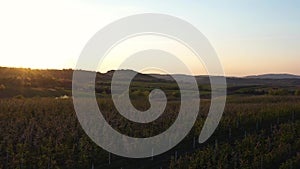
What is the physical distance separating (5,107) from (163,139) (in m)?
9.79

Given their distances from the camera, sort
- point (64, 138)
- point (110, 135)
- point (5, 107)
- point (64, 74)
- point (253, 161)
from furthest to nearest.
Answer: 1. point (64, 74)
2. point (5, 107)
3. point (110, 135)
4. point (64, 138)
5. point (253, 161)

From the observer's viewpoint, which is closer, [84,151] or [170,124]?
[84,151]

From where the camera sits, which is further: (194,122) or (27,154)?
(194,122)

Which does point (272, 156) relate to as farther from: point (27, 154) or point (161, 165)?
point (27, 154)

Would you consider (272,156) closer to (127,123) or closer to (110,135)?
(110,135)

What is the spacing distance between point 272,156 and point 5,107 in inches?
561

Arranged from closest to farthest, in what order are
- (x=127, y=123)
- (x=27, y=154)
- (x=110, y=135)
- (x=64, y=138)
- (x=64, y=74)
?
(x=27, y=154), (x=64, y=138), (x=110, y=135), (x=127, y=123), (x=64, y=74)

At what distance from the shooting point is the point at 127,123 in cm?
1953

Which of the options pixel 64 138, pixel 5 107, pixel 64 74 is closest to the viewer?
pixel 64 138

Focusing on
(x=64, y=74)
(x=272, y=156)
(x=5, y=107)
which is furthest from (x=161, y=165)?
(x=64, y=74)

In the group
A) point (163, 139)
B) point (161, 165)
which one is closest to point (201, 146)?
point (163, 139)

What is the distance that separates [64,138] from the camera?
1505 centimetres

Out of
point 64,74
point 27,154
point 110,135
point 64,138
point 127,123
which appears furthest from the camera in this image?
point 64,74

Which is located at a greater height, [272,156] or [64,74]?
[64,74]
